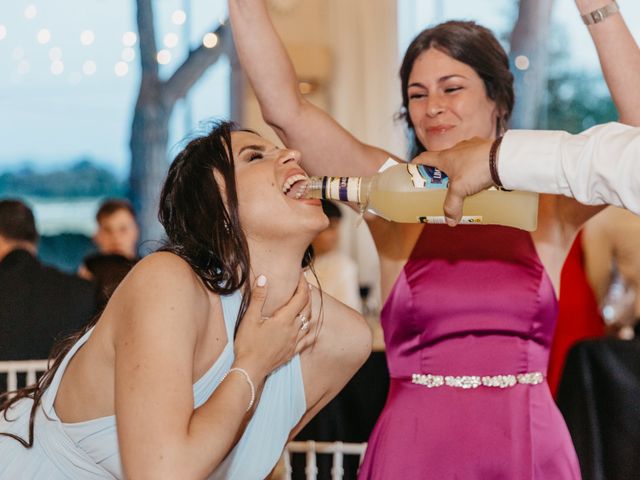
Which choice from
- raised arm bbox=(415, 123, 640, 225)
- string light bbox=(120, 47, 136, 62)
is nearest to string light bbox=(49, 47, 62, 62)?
string light bbox=(120, 47, 136, 62)

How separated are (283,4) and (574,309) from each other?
2.91 meters

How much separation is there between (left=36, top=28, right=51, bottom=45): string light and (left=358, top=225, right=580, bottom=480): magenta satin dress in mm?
4143

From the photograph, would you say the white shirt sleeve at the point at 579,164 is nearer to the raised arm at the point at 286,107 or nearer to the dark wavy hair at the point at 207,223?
the dark wavy hair at the point at 207,223

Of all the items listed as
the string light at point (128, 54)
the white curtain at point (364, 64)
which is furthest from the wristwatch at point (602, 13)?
the string light at point (128, 54)

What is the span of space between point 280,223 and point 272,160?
0.13 meters

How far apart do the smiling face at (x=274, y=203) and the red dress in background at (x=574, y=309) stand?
6.50 ft

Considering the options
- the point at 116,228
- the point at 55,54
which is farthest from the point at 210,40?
the point at 116,228

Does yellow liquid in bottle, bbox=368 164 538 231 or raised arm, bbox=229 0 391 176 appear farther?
raised arm, bbox=229 0 391 176

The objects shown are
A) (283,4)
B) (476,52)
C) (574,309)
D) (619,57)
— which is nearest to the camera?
(619,57)

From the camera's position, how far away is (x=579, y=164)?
4.74 feet

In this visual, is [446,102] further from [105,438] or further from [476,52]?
[105,438]

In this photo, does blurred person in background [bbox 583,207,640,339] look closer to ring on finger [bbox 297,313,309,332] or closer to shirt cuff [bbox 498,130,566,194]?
ring on finger [bbox 297,313,309,332]

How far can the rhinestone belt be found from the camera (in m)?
1.94

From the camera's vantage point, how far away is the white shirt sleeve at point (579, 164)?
55.9 inches
